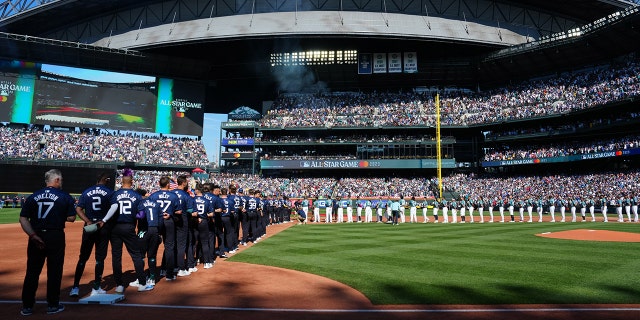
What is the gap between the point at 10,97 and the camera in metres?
47.9

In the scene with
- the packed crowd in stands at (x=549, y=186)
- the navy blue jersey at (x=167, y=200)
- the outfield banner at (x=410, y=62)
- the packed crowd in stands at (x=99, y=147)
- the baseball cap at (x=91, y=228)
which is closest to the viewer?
the baseball cap at (x=91, y=228)

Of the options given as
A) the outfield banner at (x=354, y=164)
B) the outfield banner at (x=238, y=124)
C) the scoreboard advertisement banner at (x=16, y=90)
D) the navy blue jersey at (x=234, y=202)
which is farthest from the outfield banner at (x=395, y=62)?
the scoreboard advertisement banner at (x=16, y=90)

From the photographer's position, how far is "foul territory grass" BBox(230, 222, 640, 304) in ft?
21.5

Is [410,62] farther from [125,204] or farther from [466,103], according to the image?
[125,204]

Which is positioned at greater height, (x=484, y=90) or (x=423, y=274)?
(x=484, y=90)

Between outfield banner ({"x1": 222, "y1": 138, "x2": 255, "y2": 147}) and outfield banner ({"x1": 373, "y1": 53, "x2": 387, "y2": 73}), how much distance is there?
69.7 feet

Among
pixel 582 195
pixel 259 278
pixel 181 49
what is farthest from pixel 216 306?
pixel 181 49

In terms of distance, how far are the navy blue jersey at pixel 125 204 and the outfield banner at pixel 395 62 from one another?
47.4 metres

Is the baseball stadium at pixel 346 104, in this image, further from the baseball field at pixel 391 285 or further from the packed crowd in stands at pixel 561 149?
the baseball field at pixel 391 285

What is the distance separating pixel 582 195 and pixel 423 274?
37.4 m

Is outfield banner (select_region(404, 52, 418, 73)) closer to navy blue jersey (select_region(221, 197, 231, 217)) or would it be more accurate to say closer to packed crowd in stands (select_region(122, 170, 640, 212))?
packed crowd in stands (select_region(122, 170, 640, 212))

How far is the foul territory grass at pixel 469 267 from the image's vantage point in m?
6.57

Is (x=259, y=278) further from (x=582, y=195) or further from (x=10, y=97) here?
(x=10, y=97)

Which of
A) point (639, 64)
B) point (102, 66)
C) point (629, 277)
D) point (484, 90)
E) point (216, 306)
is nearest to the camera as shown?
point (216, 306)
